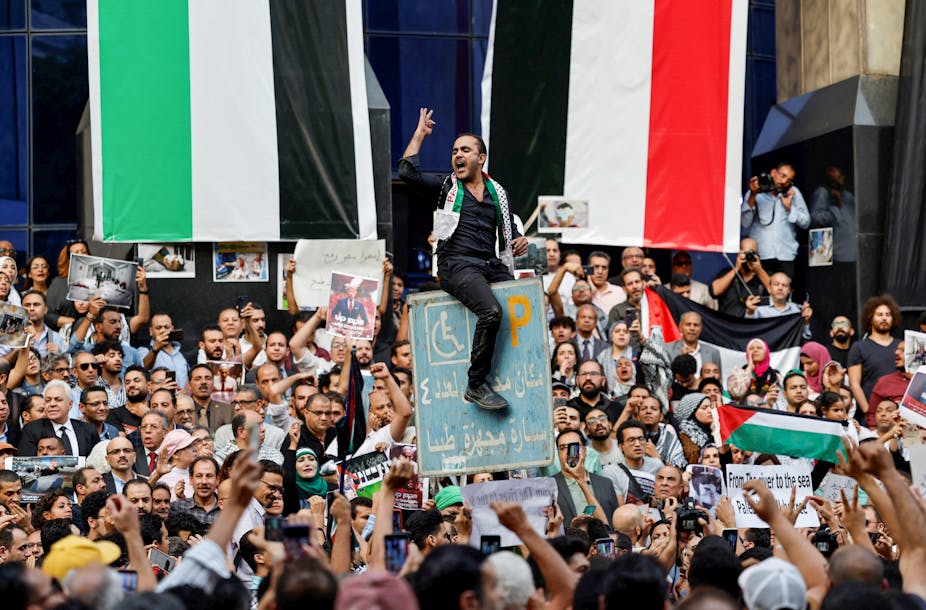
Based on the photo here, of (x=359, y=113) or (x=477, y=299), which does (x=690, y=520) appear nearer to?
(x=477, y=299)

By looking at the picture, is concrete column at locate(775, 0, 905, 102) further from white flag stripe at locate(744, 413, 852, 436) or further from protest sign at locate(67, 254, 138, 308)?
protest sign at locate(67, 254, 138, 308)

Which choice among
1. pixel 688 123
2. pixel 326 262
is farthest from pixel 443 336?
pixel 688 123

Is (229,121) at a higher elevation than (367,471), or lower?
higher

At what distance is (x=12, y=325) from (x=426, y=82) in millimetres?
9928

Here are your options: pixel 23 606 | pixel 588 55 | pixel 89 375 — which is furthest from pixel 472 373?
pixel 588 55

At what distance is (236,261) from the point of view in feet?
56.3

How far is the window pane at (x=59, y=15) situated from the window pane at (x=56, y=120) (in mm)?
157

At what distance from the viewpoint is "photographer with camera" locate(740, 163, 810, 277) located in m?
18.1

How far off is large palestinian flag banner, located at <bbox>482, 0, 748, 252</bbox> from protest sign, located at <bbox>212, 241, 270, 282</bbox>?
112 inches

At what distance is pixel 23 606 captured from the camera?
5.18m

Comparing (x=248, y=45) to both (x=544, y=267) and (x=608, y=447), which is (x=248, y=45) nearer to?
(x=544, y=267)

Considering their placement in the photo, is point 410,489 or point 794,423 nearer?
point 410,489

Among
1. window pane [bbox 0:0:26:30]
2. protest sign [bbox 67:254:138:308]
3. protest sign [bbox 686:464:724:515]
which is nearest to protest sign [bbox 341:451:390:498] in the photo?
protest sign [bbox 686:464:724:515]

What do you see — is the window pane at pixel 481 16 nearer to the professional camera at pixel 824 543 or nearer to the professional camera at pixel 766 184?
the professional camera at pixel 766 184
